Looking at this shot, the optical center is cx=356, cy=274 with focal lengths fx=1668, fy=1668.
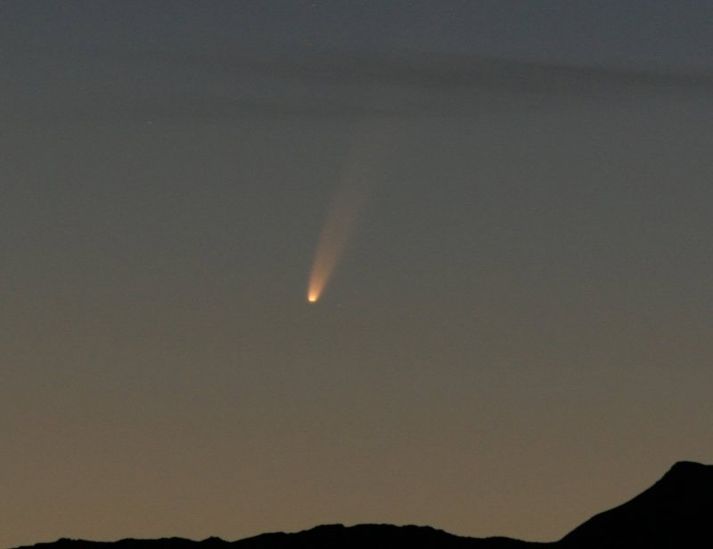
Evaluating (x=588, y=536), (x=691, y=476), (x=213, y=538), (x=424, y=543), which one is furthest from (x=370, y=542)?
(x=691, y=476)

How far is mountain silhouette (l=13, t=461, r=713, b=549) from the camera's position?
157 meters

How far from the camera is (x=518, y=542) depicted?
156000 millimetres

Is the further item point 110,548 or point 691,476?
point 691,476

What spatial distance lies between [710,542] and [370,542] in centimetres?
3335

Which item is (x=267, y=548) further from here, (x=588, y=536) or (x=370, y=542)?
(x=588, y=536)

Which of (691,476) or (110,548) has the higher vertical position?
(691,476)

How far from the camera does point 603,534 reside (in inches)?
6821

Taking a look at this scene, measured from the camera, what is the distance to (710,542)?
533ft

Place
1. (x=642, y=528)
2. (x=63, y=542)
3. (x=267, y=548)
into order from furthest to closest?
(x=642, y=528) → (x=267, y=548) → (x=63, y=542)

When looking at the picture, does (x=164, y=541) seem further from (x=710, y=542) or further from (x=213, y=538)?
(x=710, y=542)

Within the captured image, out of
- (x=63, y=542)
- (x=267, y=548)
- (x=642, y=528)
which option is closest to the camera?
(x=63, y=542)

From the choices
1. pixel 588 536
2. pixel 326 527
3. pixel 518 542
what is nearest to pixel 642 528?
pixel 588 536

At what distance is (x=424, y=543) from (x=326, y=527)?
11.0 metres

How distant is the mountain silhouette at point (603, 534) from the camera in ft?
516
